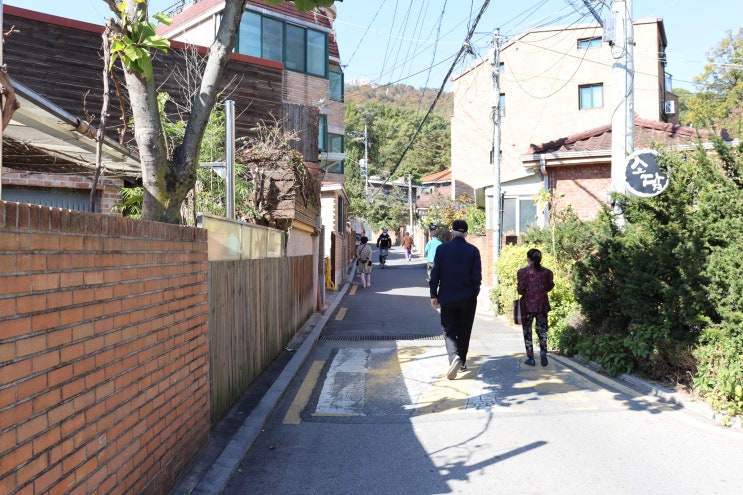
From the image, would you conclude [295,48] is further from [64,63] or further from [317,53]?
[64,63]

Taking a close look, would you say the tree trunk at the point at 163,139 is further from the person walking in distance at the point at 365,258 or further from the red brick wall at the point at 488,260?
the person walking in distance at the point at 365,258

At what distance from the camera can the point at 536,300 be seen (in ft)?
29.5

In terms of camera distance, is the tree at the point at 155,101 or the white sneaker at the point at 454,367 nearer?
the tree at the point at 155,101

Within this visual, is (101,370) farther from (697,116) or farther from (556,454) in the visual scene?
(697,116)

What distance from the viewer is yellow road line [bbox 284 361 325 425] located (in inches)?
261

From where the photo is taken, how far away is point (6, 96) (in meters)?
3.44

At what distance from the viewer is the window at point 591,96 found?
31.8 m

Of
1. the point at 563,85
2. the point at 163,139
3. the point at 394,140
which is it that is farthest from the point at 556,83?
the point at 394,140

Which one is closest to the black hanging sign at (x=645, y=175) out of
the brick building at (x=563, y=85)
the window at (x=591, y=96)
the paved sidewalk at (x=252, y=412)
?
the paved sidewalk at (x=252, y=412)

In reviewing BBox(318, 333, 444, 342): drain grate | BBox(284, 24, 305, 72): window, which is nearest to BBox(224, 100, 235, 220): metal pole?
BBox(318, 333, 444, 342): drain grate

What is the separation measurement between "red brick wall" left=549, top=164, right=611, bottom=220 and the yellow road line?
35.6 ft

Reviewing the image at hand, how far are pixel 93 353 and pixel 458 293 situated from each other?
18.7ft

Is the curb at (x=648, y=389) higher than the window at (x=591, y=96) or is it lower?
lower

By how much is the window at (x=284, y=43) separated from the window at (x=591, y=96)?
1607cm
